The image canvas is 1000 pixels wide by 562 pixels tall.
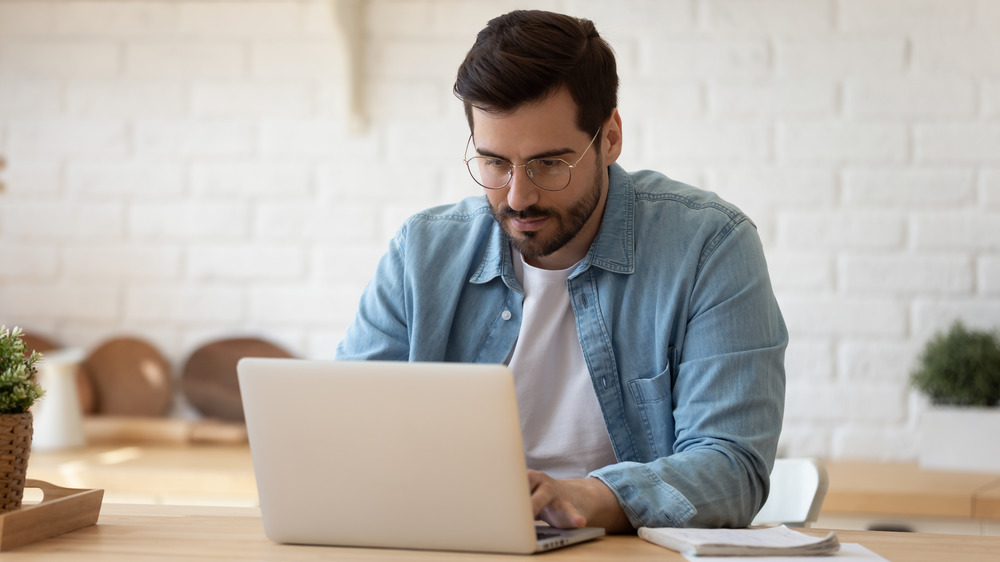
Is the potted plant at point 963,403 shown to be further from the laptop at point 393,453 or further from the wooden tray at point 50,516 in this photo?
the wooden tray at point 50,516

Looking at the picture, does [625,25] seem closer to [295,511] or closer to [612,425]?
[612,425]

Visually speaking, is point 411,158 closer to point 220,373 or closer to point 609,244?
point 220,373

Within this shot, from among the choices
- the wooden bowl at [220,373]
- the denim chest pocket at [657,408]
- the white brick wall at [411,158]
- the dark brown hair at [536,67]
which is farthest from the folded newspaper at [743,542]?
the wooden bowl at [220,373]

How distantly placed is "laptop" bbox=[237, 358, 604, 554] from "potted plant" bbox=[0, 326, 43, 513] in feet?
0.97

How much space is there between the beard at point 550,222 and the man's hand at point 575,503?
42cm

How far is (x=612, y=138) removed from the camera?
5.23ft

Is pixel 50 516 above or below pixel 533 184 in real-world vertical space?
below

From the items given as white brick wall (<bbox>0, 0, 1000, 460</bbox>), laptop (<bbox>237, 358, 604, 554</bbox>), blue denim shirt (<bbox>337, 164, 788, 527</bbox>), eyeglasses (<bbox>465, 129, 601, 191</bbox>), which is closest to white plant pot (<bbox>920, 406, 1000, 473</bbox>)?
white brick wall (<bbox>0, 0, 1000, 460</bbox>)

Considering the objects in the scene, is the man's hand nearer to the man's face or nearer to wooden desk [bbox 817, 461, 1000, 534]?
the man's face

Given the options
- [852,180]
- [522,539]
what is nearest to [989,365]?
[852,180]

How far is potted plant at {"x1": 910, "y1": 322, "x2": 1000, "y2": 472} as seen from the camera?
2.12m

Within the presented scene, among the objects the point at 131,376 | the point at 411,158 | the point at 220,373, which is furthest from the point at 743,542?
the point at 131,376

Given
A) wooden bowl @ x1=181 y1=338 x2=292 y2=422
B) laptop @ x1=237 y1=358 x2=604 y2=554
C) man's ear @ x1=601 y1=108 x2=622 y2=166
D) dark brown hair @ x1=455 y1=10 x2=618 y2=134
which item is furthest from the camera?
wooden bowl @ x1=181 y1=338 x2=292 y2=422

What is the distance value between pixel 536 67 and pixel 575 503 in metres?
0.62
